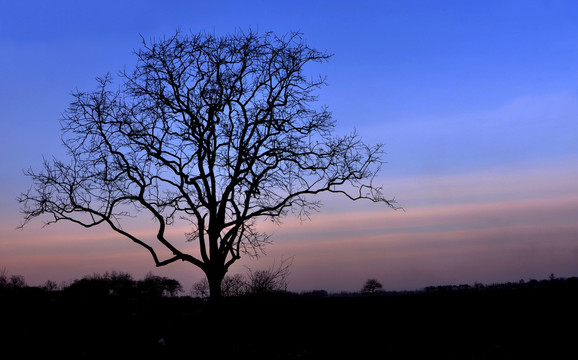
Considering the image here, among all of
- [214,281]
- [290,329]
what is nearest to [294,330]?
[290,329]

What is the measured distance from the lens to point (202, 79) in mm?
21359

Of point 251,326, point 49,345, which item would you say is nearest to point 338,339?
point 251,326

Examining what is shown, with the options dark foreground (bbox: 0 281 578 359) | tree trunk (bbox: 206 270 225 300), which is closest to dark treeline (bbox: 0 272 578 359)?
dark foreground (bbox: 0 281 578 359)

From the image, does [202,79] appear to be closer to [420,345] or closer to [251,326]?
[251,326]

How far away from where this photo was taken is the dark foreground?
12008 mm

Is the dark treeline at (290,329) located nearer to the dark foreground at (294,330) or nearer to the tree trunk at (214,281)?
the dark foreground at (294,330)

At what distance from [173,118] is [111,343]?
1013 cm

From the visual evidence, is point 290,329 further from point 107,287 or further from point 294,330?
point 107,287

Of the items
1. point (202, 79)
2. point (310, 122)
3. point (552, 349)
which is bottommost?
point (552, 349)

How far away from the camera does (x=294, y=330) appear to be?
47.4 feet

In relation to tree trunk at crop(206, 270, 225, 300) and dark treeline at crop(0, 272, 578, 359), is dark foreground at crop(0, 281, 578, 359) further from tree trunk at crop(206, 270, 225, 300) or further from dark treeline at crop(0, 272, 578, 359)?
tree trunk at crop(206, 270, 225, 300)

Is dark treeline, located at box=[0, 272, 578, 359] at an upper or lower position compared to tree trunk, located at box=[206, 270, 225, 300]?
lower

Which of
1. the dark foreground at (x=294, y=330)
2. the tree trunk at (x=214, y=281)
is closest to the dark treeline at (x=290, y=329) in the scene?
the dark foreground at (x=294, y=330)

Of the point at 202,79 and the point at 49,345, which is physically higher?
the point at 202,79
